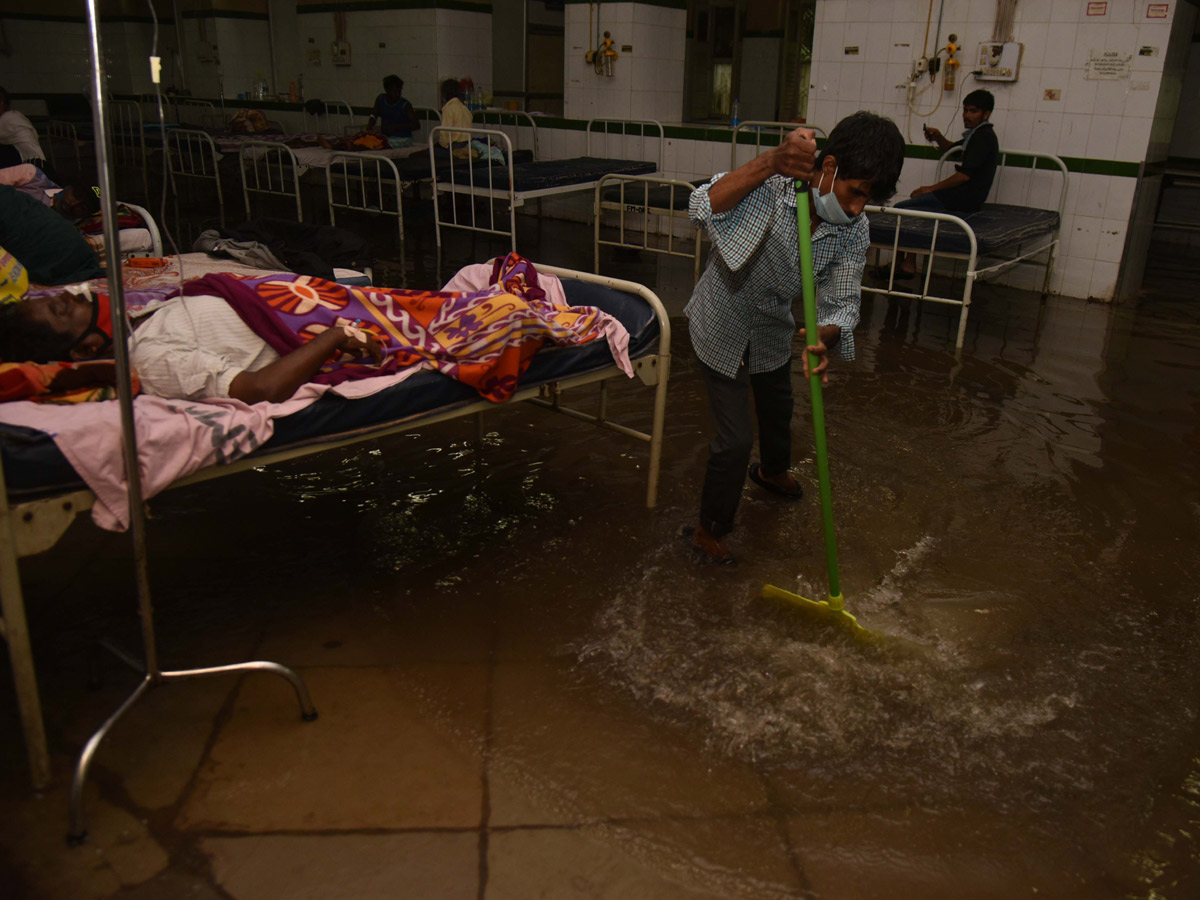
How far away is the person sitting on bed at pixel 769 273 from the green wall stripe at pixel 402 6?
8.88 meters

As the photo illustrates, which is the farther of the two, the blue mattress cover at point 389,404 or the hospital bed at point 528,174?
the hospital bed at point 528,174

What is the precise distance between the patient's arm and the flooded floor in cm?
73

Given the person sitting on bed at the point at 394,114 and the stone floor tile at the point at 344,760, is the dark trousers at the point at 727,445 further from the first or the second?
the person sitting on bed at the point at 394,114

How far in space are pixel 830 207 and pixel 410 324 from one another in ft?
4.60

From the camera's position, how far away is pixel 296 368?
2.62m

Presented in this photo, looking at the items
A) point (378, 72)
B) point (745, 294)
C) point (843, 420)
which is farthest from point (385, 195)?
point (745, 294)

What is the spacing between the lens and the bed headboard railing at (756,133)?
7922 mm

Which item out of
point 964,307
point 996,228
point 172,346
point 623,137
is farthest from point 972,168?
point 172,346

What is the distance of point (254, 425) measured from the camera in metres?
2.38

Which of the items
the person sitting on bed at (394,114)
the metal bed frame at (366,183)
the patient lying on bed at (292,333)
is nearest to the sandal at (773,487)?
the patient lying on bed at (292,333)

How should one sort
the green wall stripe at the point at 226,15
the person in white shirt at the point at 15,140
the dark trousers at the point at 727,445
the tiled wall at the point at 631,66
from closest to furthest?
1. the dark trousers at the point at 727,445
2. the person in white shirt at the point at 15,140
3. the tiled wall at the point at 631,66
4. the green wall stripe at the point at 226,15

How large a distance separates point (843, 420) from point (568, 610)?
2164 mm

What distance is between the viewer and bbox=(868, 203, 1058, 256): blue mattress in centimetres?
581

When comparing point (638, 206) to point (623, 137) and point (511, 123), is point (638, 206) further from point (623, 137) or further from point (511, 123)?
point (511, 123)
